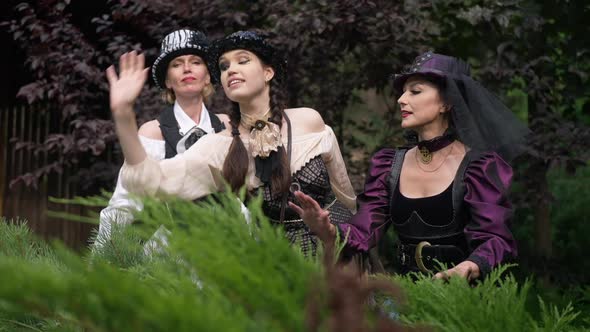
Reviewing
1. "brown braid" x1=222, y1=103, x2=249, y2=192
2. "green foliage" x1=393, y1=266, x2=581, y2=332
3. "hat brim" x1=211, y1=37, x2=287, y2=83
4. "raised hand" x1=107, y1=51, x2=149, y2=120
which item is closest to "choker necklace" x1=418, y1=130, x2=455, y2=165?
"brown braid" x1=222, y1=103, x2=249, y2=192

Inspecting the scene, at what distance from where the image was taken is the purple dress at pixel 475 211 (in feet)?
8.21

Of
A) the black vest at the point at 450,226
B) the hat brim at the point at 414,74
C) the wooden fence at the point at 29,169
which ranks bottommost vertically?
the wooden fence at the point at 29,169

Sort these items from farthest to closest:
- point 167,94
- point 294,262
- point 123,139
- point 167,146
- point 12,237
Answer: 1. point 167,94
2. point 167,146
3. point 123,139
4. point 12,237
5. point 294,262

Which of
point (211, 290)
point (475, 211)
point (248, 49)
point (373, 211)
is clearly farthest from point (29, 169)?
point (211, 290)

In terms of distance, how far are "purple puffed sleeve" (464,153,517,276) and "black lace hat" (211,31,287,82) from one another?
104cm

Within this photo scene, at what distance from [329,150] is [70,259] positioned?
98.7 inches

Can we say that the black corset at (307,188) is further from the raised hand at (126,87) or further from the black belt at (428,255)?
the raised hand at (126,87)

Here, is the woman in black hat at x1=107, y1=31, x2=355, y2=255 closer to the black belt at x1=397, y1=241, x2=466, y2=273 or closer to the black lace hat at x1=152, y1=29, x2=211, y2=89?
the black belt at x1=397, y1=241, x2=466, y2=273

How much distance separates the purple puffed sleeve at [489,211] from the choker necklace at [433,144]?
0.53ft

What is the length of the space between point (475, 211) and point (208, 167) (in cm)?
102

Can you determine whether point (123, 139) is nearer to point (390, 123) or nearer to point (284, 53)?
point (284, 53)

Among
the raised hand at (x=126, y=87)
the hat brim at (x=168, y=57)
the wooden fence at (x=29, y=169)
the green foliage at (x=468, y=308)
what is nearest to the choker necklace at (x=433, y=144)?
the raised hand at (x=126, y=87)

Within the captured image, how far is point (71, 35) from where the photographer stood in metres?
6.00

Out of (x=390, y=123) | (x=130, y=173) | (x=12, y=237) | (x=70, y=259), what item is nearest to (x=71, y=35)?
(x=390, y=123)
